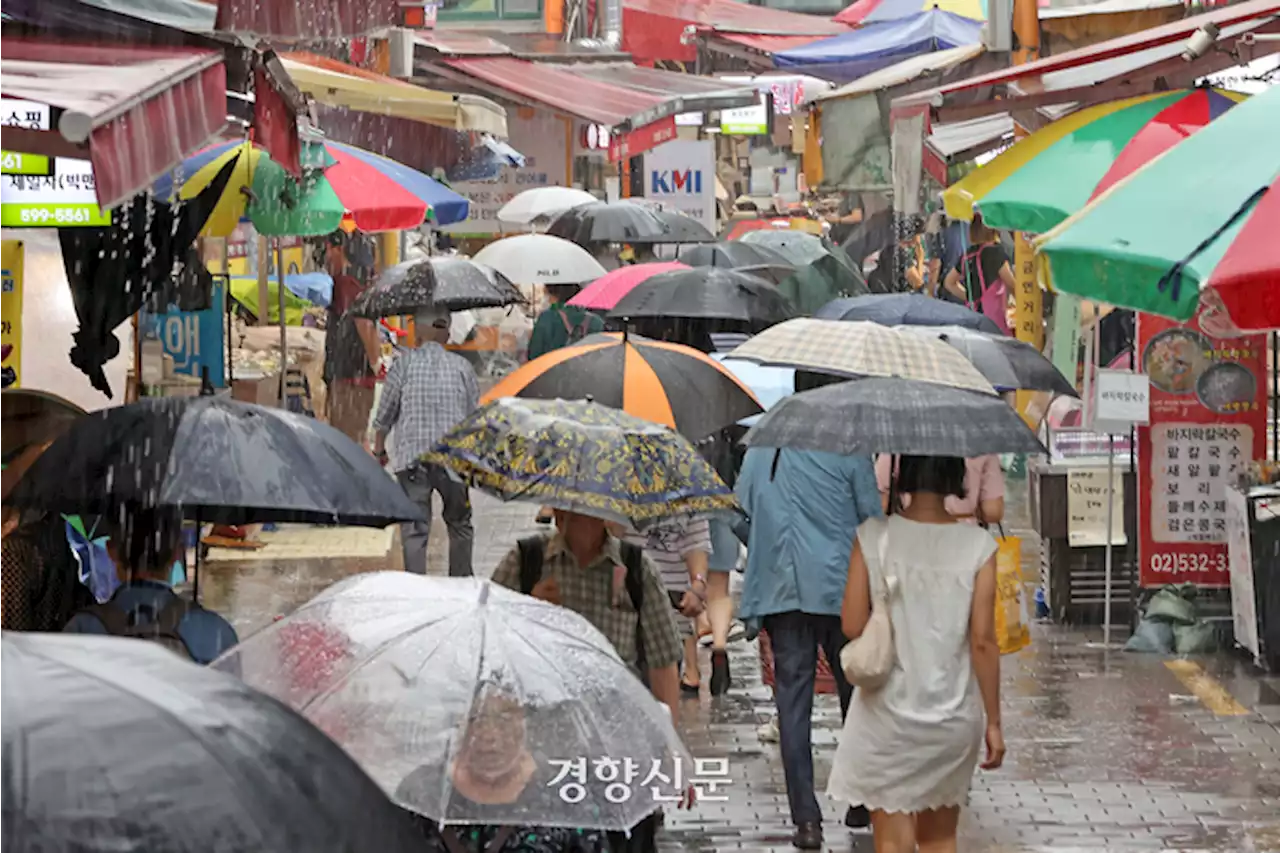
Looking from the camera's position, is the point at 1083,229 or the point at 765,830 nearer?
the point at 1083,229

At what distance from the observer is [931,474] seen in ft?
22.6

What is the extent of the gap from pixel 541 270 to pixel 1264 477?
7.32 metres

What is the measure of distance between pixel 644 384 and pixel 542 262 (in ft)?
28.9

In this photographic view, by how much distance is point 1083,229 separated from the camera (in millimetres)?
6633

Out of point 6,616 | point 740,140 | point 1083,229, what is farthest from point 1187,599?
point 740,140

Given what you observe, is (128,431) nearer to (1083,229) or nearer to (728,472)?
(1083,229)

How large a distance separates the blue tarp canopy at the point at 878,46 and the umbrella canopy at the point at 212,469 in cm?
2045

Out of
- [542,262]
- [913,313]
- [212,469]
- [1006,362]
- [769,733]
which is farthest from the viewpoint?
[542,262]

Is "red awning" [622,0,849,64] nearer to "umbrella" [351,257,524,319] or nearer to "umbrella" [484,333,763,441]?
"umbrella" [351,257,524,319]

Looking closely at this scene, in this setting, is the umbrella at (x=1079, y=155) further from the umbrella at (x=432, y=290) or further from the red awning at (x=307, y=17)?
the umbrella at (x=432, y=290)

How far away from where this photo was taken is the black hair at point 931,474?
22.5ft

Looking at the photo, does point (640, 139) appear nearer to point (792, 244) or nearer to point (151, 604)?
point (792, 244)

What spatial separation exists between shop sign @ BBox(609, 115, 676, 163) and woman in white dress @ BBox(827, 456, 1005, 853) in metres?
14.1

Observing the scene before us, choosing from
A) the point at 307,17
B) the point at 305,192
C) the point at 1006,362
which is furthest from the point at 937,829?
the point at 305,192
